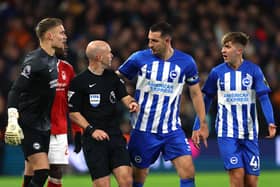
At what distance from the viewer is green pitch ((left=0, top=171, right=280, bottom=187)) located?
14430mm

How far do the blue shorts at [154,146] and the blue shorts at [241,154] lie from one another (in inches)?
20.1

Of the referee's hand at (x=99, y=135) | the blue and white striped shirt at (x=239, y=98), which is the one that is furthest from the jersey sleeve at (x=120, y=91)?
the blue and white striped shirt at (x=239, y=98)

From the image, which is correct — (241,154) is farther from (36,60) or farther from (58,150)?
(36,60)

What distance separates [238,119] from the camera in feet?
34.2

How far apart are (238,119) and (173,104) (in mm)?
869

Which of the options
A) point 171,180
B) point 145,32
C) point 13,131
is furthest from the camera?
point 145,32

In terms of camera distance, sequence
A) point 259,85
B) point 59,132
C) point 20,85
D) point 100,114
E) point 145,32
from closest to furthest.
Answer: point 20,85
point 100,114
point 59,132
point 259,85
point 145,32

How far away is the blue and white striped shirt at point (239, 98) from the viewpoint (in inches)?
410

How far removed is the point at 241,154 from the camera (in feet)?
34.1

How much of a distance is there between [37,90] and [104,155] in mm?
1072

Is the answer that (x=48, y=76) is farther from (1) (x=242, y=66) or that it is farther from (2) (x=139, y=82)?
(1) (x=242, y=66)

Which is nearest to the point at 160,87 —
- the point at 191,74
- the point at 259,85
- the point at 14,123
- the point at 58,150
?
the point at 191,74

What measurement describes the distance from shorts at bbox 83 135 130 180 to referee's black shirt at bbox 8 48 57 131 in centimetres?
58

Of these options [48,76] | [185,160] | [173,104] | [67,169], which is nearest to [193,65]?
[173,104]
